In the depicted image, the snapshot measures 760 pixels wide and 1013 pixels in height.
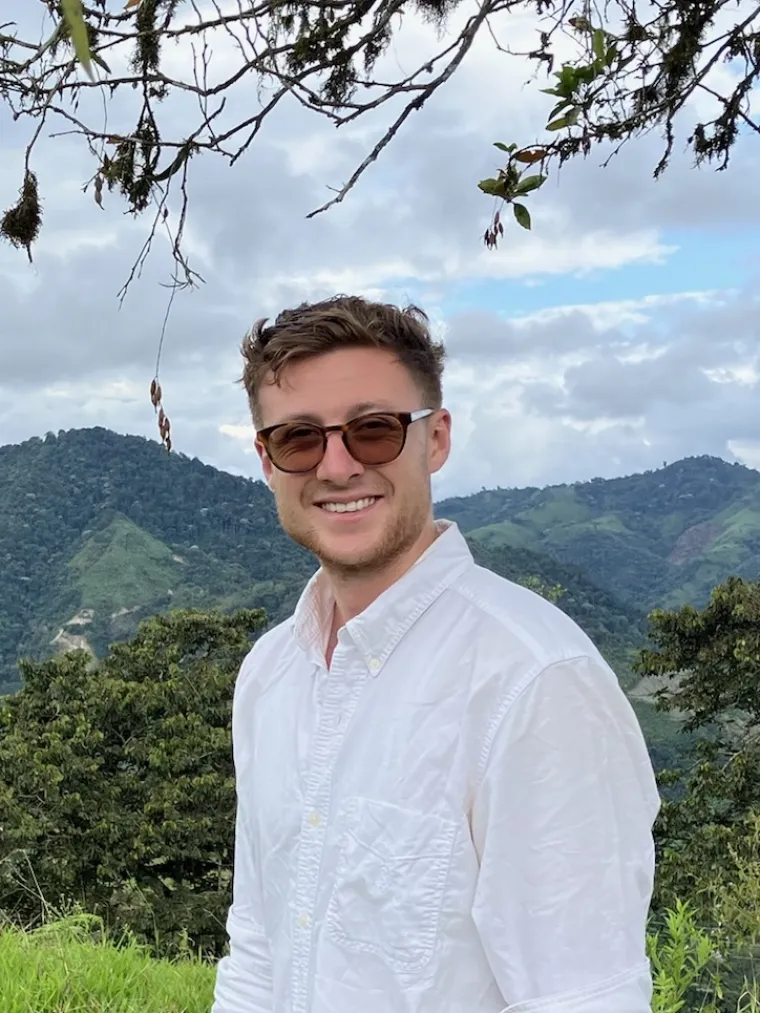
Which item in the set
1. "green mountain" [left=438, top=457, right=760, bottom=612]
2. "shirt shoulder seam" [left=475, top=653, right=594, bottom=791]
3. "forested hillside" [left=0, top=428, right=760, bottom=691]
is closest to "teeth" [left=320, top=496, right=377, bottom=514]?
"shirt shoulder seam" [left=475, top=653, right=594, bottom=791]

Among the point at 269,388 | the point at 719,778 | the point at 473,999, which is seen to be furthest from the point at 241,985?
the point at 719,778

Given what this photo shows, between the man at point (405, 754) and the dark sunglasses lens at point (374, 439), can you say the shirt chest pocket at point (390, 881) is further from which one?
the dark sunglasses lens at point (374, 439)

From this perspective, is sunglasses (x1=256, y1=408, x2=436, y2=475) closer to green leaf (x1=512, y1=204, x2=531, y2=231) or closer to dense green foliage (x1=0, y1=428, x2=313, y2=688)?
green leaf (x1=512, y1=204, x2=531, y2=231)

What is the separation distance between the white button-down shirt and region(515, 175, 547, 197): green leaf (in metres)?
0.86

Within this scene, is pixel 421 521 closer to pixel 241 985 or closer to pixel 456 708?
pixel 456 708

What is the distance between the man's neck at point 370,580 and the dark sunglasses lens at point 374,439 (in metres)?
0.10

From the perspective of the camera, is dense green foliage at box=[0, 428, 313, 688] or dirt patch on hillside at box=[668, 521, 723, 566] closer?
dense green foliage at box=[0, 428, 313, 688]

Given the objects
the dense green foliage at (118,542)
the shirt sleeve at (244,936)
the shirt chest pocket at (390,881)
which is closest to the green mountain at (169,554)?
the dense green foliage at (118,542)

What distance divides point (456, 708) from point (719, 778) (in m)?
9.71

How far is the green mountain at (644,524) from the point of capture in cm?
7844

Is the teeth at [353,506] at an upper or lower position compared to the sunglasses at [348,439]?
lower

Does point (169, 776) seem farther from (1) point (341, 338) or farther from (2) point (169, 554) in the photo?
(2) point (169, 554)

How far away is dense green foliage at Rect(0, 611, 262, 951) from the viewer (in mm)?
10375

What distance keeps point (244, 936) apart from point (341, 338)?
78 cm
